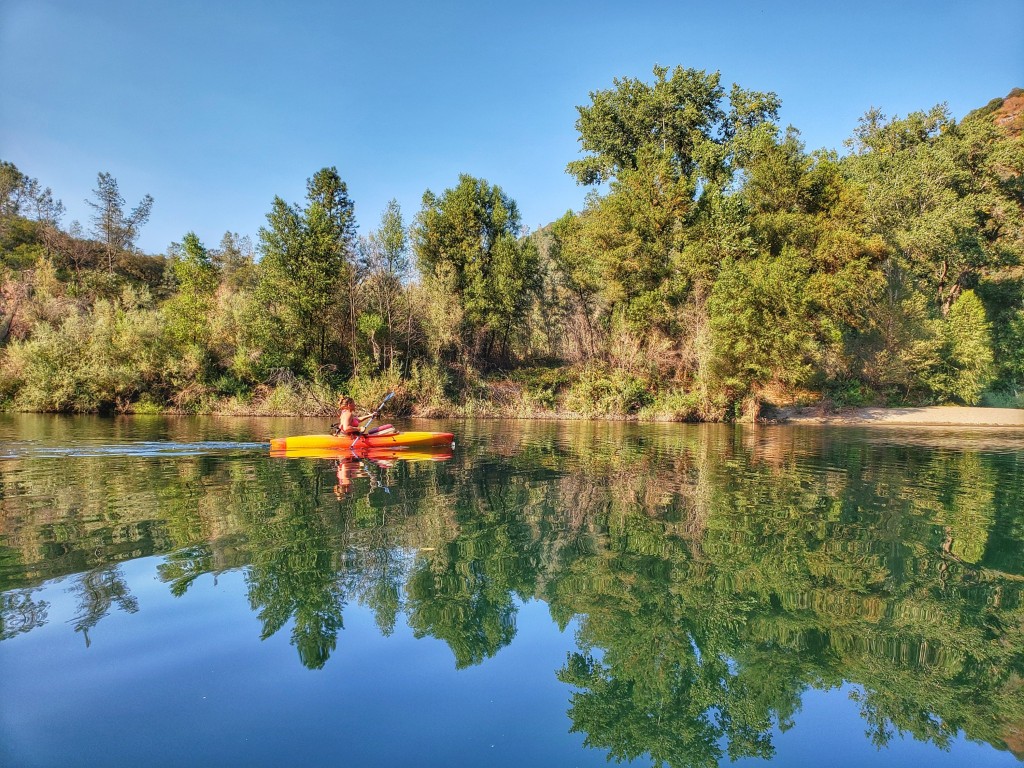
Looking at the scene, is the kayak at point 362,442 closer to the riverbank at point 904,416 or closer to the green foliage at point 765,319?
the green foliage at point 765,319

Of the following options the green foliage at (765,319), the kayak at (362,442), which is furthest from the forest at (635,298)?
the kayak at (362,442)

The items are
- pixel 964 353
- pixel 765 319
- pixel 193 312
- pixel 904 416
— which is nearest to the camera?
pixel 765 319

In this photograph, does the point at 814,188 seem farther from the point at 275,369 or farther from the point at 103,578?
A: the point at 103,578

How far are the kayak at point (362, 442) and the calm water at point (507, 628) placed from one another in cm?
481

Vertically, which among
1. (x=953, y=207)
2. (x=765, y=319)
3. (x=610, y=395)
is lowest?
(x=610, y=395)

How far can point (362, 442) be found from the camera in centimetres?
1625

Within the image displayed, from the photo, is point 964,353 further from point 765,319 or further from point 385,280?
point 385,280

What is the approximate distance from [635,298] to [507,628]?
2819 cm

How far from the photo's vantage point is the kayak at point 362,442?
15.8m

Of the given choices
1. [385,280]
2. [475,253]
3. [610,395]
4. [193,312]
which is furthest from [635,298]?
[193,312]

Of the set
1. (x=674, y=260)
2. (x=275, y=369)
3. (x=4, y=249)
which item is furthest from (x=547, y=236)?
(x=4, y=249)

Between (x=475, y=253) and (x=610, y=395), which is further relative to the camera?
(x=475, y=253)

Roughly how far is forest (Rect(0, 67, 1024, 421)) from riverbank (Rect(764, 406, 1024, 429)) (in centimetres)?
116

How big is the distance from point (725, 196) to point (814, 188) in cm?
497
